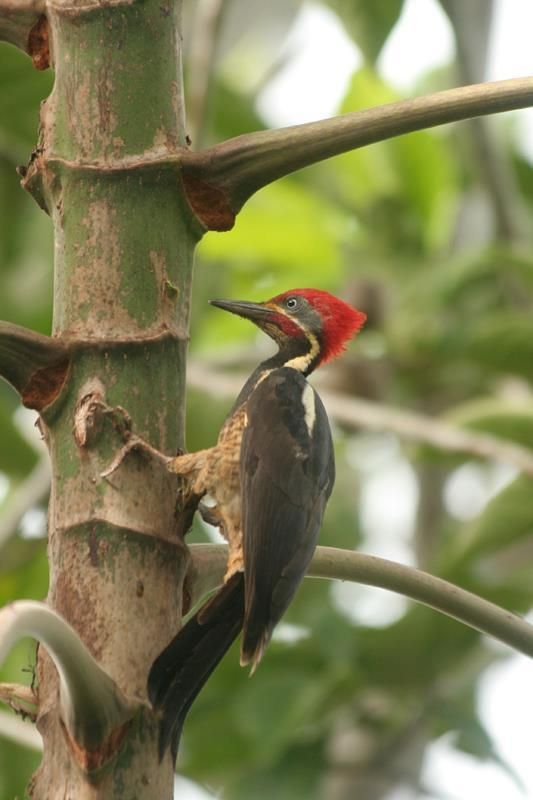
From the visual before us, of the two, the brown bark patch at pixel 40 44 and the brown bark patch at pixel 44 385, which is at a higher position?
the brown bark patch at pixel 40 44

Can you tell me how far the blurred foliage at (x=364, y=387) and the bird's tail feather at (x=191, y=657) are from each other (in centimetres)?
137

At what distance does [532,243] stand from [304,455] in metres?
2.57

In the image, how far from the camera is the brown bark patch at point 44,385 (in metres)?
1.88

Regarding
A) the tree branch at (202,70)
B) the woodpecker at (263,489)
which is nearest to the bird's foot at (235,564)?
the woodpecker at (263,489)

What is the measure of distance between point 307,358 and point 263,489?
43.6 inches

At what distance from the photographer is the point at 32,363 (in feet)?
6.11

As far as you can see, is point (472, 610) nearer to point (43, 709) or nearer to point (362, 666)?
point (43, 709)

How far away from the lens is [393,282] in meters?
5.09

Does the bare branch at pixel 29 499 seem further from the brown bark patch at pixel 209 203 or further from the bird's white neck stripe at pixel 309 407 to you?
the brown bark patch at pixel 209 203

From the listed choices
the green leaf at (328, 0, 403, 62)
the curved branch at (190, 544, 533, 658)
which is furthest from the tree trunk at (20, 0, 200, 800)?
the green leaf at (328, 0, 403, 62)

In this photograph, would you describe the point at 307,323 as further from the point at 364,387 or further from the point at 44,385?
the point at 44,385

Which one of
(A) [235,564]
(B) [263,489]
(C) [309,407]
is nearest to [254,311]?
(C) [309,407]

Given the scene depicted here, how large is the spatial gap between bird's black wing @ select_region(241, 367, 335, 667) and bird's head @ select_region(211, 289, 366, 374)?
15.9 inches

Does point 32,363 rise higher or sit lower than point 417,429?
lower
